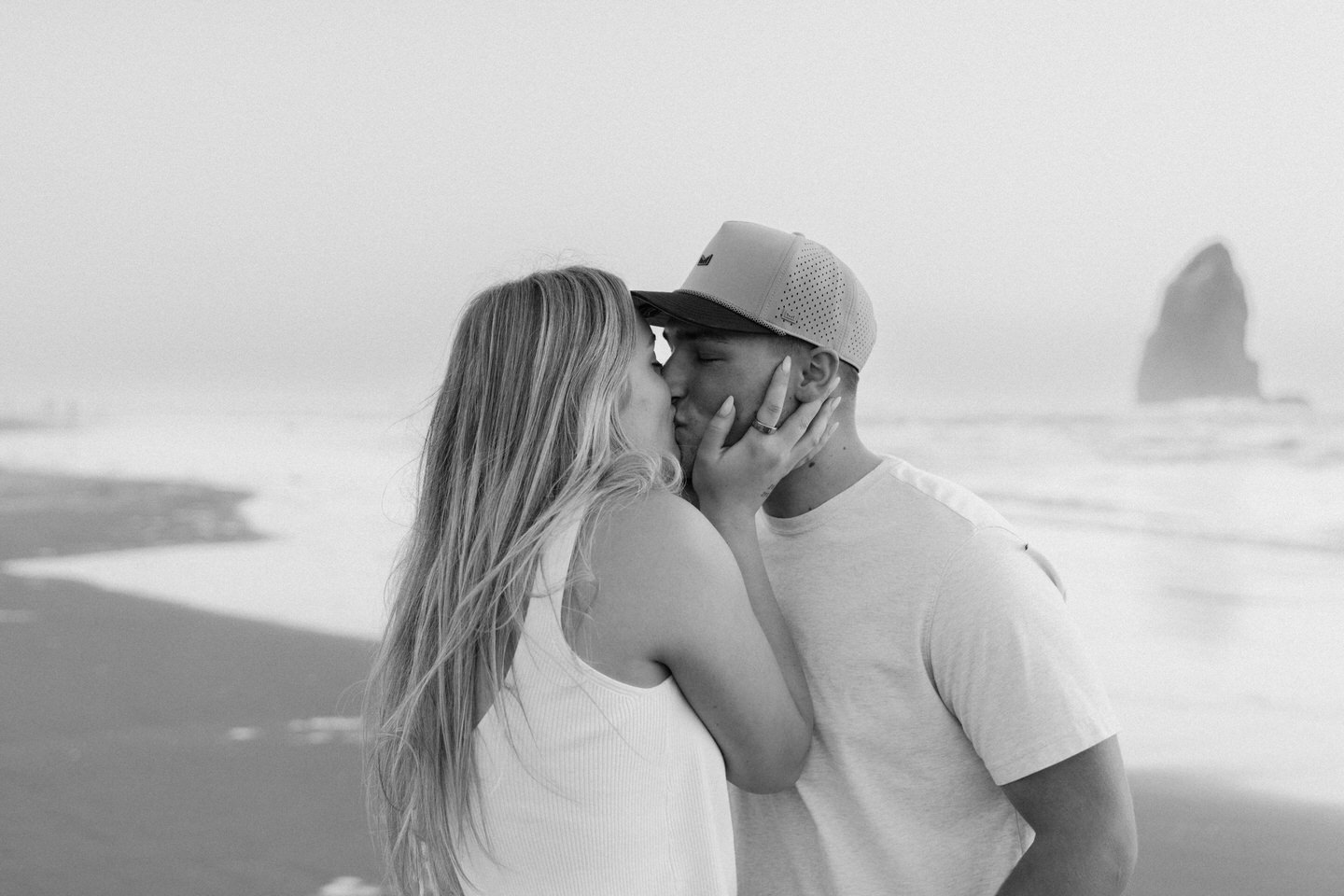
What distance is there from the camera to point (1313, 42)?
58.9 feet

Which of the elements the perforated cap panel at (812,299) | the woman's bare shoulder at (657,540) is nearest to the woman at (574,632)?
the woman's bare shoulder at (657,540)

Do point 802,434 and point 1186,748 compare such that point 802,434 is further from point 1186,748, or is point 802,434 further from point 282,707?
point 282,707

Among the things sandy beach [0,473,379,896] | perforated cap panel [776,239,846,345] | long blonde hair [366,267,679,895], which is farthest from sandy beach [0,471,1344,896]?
perforated cap panel [776,239,846,345]

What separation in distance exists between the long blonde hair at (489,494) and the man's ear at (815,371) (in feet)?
1.03

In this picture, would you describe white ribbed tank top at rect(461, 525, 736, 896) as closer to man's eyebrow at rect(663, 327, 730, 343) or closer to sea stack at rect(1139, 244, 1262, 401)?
man's eyebrow at rect(663, 327, 730, 343)

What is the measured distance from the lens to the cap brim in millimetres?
2230

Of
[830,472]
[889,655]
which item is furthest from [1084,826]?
[830,472]

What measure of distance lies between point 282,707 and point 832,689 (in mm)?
5050

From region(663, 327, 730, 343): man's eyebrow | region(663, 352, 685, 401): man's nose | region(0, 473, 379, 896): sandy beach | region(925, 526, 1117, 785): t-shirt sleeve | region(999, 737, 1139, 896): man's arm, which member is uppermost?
region(663, 327, 730, 343): man's eyebrow

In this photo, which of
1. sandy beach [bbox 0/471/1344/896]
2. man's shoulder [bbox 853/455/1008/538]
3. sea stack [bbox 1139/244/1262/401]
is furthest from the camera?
sea stack [bbox 1139/244/1262/401]

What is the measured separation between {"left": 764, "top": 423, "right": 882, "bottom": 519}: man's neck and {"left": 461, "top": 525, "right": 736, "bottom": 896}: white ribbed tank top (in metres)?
0.54

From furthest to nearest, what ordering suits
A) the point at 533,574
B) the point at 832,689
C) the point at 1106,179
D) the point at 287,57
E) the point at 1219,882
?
the point at 1106,179 → the point at 287,57 → the point at 1219,882 → the point at 832,689 → the point at 533,574

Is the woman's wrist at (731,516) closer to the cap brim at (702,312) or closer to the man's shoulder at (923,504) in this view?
the man's shoulder at (923,504)

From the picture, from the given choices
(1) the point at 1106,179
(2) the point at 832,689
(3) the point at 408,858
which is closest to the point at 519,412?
(2) the point at 832,689
